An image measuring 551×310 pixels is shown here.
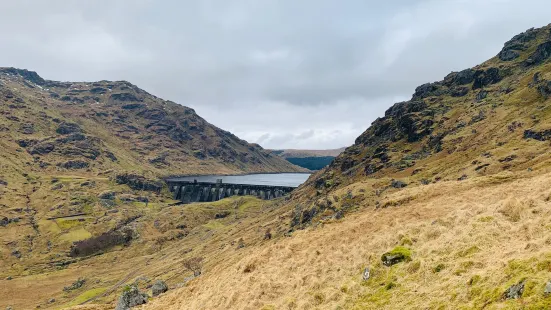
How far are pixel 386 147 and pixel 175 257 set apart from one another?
95.5 m

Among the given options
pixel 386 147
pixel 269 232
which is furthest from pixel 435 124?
pixel 269 232

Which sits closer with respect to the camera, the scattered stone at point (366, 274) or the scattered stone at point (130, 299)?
the scattered stone at point (366, 274)

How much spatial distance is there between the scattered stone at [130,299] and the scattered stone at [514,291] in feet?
109

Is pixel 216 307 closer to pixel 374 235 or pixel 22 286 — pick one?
pixel 374 235

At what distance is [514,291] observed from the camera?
12.5 metres

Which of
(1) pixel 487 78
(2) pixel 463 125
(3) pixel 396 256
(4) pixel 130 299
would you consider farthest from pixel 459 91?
(4) pixel 130 299

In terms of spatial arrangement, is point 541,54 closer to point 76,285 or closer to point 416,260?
point 416,260

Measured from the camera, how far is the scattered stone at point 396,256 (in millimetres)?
21672

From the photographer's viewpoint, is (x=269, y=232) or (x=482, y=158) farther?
(x=269, y=232)

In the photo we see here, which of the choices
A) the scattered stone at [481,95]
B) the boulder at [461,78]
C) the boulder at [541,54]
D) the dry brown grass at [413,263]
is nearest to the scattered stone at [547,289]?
the dry brown grass at [413,263]

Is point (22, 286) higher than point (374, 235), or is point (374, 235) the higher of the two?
point (374, 235)

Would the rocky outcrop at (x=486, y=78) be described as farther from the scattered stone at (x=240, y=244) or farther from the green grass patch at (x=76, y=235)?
the green grass patch at (x=76, y=235)

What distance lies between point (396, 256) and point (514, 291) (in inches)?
374

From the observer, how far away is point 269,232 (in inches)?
3910
